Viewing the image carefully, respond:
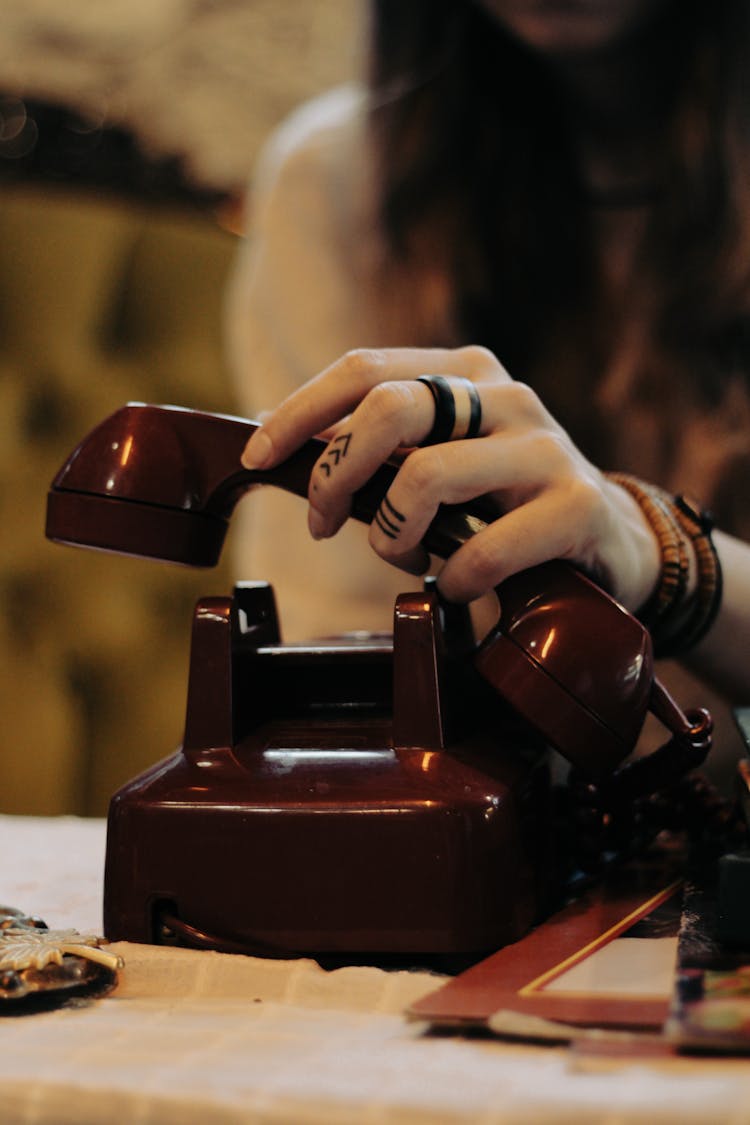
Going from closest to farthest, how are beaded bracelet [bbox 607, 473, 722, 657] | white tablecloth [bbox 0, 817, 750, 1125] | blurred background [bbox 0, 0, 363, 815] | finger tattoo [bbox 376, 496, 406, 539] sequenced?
white tablecloth [bbox 0, 817, 750, 1125]
finger tattoo [bbox 376, 496, 406, 539]
beaded bracelet [bbox 607, 473, 722, 657]
blurred background [bbox 0, 0, 363, 815]

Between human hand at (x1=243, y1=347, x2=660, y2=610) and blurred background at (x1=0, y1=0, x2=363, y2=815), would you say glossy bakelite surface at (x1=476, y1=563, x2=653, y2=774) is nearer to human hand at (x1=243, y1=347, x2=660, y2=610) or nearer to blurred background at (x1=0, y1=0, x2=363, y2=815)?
human hand at (x1=243, y1=347, x2=660, y2=610)

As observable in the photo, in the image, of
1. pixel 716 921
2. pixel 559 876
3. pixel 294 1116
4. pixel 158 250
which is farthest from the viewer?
pixel 158 250

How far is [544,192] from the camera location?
1.08 m

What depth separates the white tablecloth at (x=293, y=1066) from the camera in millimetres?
267

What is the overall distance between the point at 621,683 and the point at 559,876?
0.11m

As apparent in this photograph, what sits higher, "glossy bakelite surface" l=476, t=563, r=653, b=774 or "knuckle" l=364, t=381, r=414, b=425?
"knuckle" l=364, t=381, r=414, b=425

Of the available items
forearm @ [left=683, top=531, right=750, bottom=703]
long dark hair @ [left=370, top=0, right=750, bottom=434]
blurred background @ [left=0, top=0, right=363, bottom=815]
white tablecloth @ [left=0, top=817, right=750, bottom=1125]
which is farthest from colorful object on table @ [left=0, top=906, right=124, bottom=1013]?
blurred background @ [left=0, top=0, right=363, bottom=815]

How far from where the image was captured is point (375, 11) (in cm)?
115

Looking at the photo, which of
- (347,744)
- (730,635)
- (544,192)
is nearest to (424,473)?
(347,744)

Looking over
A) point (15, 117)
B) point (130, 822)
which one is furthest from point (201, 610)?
point (15, 117)

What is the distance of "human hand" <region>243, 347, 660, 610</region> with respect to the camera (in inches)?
18.4

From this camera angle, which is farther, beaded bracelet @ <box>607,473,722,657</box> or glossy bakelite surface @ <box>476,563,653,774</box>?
beaded bracelet @ <box>607,473,722,657</box>

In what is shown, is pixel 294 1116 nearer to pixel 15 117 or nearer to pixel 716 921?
pixel 716 921

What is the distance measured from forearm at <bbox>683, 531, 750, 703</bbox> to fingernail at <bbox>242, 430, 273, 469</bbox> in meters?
0.32
